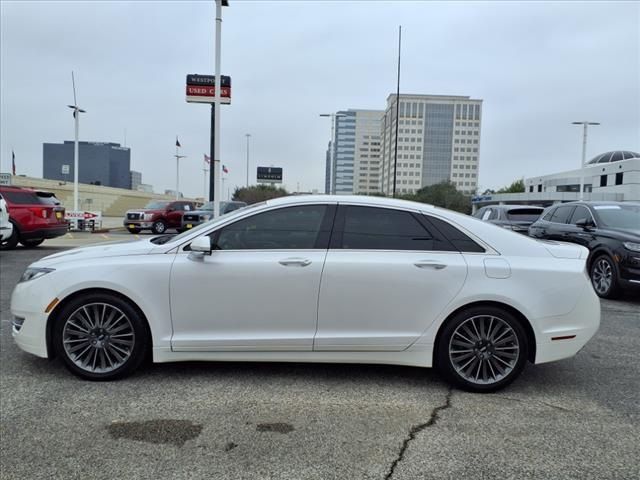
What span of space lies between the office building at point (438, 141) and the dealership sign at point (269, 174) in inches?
1861

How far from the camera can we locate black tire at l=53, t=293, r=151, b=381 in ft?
12.1

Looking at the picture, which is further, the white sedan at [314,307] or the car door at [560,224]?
the car door at [560,224]

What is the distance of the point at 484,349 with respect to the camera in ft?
12.1

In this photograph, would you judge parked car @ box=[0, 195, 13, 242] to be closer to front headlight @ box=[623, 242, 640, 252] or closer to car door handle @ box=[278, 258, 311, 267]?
car door handle @ box=[278, 258, 311, 267]

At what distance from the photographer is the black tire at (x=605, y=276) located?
24.5ft

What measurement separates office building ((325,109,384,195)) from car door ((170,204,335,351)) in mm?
43999

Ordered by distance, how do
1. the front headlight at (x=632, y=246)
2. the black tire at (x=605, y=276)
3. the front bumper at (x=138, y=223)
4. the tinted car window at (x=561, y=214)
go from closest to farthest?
the front headlight at (x=632, y=246) < the black tire at (x=605, y=276) < the tinted car window at (x=561, y=214) < the front bumper at (x=138, y=223)

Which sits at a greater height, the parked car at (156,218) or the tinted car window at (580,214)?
the tinted car window at (580,214)

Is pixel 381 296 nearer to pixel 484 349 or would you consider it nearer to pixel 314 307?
pixel 314 307

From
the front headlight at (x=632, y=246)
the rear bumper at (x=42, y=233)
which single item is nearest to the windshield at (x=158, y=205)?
the rear bumper at (x=42, y=233)

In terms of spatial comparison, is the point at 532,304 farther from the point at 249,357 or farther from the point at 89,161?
the point at 89,161

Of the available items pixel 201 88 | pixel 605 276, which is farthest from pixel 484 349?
pixel 201 88

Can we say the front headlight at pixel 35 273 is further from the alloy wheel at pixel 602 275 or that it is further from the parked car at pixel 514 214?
the parked car at pixel 514 214

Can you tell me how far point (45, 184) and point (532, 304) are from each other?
49.2m
